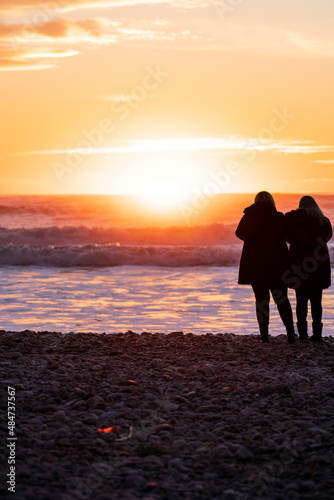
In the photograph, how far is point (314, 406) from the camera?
5.38m

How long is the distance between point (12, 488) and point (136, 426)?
4.41ft

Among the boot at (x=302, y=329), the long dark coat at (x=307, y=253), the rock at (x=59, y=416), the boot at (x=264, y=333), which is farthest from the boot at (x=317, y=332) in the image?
the rock at (x=59, y=416)

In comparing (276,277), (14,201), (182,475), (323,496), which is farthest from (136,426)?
(14,201)

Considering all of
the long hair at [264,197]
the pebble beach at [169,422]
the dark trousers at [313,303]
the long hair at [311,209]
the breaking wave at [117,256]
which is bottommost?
the pebble beach at [169,422]

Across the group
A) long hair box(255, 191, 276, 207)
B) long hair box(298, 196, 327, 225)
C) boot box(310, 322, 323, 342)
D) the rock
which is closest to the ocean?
boot box(310, 322, 323, 342)

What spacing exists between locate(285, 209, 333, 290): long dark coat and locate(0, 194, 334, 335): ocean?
6.52 feet

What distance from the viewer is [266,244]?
26.5 ft

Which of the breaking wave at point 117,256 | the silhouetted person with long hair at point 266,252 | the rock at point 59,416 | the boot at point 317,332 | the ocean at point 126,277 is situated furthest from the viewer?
the breaking wave at point 117,256

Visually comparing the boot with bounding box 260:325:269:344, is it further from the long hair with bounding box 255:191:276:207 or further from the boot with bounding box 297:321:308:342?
the long hair with bounding box 255:191:276:207

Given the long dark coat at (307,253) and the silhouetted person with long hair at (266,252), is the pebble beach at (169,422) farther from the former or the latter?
the long dark coat at (307,253)

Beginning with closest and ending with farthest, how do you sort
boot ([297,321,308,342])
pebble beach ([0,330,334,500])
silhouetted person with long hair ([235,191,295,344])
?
1. pebble beach ([0,330,334,500])
2. silhouetted person with long hair ([235,191,295,344])
3. boot ([297,321,308,342])

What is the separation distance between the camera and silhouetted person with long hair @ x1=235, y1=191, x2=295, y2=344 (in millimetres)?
8047

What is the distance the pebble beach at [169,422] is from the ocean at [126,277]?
3.07 meters

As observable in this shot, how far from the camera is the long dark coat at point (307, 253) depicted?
319 inches
